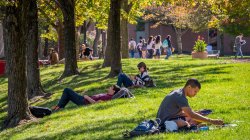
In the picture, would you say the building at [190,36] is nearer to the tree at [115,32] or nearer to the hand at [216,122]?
the tree at [115,32]

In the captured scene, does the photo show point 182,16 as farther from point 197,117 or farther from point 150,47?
point 197,117

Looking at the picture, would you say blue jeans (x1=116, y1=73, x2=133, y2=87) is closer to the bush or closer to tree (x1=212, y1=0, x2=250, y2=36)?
the bush

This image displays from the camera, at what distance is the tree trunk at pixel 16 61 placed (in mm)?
13602

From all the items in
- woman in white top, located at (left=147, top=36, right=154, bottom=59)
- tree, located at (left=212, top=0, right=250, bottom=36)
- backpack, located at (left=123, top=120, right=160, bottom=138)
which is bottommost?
backpack, located at (left=123, top=120, right=160, bottom=138)

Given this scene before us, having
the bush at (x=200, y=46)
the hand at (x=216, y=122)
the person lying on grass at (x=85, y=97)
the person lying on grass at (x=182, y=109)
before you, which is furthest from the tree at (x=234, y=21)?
the hand at (x=216, y=122)

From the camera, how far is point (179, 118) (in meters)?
9.61

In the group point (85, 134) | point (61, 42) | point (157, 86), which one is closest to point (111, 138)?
point (85, 134)

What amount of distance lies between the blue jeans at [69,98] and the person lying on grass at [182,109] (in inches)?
221

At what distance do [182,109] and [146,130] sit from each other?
29.4 inches

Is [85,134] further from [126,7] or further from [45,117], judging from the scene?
[126,7]

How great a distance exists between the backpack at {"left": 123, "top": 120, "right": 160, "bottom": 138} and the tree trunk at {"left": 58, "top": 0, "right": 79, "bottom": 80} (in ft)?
44.5

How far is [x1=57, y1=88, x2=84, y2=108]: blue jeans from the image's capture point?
49.2 ft

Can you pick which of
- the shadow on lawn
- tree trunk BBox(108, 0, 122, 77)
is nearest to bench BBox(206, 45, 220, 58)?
tree trunk BBox(108, 0, 122, 77)

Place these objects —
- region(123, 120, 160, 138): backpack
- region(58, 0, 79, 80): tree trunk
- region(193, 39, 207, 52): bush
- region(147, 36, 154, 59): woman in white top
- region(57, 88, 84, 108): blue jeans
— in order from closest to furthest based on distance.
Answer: region(123, 120, 160, 138): backpack
region(57, 88, 84, 108): blue jeans
region(58, 0, 79, 80): tree trunk
region(193, 39, 207, 52): bush
region(147, 36, 154, 59): woman in white top
